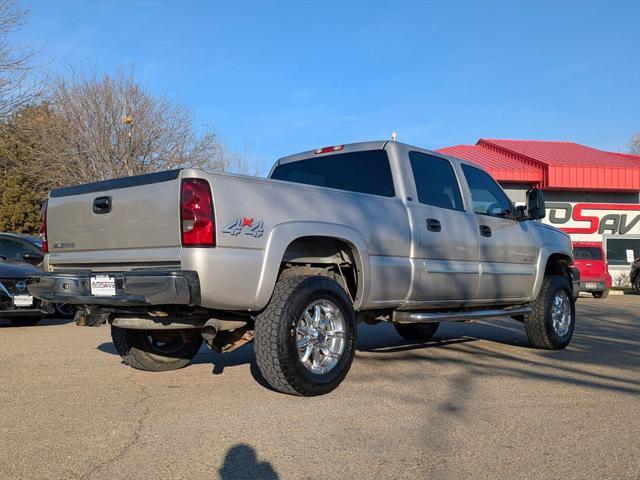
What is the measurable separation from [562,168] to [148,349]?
2099 centimetres

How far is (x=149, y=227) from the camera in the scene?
4.44 metres

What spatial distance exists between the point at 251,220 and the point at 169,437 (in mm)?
1524

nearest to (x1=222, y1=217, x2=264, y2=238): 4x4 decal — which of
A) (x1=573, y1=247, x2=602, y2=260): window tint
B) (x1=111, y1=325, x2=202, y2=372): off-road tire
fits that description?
(x1=111, y1=325, x2=202, y2=372): off-road tire

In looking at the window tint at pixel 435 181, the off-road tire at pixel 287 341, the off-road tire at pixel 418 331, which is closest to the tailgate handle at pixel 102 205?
the off-road tire at pixel 287 341

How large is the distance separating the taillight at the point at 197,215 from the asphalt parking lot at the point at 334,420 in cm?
117

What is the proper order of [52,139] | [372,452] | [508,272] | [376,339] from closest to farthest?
[372,452] < [508,272] < [376,339] < [52,139]

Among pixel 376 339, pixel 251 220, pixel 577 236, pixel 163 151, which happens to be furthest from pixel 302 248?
pixel 577 236

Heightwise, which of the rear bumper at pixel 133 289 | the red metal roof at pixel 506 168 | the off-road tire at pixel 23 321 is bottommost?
the off-road tire at pixel 23 321

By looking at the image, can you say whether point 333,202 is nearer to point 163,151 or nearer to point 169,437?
point 169,437

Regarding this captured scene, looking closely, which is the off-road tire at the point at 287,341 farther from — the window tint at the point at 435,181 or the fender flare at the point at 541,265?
the fender flare at the point at 541,265

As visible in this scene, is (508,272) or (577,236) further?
(577,236)

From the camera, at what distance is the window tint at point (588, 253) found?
19344 mm

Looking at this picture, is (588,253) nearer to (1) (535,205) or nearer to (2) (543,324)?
(2) (543,324)

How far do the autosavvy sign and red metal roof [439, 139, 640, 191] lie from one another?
2.77ft
